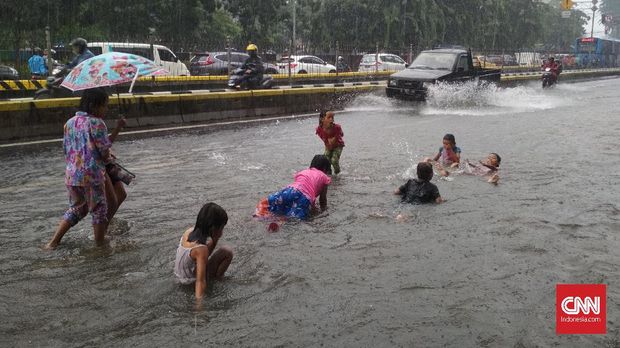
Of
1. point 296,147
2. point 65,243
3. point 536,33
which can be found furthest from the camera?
point 536,33

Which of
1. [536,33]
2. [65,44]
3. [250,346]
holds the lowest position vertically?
[250,346]

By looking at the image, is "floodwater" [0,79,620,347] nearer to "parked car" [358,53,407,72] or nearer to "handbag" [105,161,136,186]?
"handbag" [105,161,136,186]

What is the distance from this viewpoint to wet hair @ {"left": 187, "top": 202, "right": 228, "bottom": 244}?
441 cm

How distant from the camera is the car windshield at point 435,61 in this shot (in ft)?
63.7

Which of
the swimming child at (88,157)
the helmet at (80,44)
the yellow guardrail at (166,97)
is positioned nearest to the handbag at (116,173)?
the swimming child at (88,157)

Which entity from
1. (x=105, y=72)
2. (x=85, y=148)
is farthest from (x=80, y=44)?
(x=85, y=148)

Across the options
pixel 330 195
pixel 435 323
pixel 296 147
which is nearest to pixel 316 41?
pixel 296 147

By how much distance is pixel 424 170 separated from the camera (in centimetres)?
716

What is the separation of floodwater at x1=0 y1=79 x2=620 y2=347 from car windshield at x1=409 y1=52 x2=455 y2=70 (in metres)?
9.34

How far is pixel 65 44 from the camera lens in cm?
1919

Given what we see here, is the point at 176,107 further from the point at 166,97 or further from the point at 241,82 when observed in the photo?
the point at 241,82

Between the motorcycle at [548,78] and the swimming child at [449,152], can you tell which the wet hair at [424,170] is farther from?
the motorcycle at [548,78]

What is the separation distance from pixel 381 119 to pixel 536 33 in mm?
47111

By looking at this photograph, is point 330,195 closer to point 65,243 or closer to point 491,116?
point 65,243
